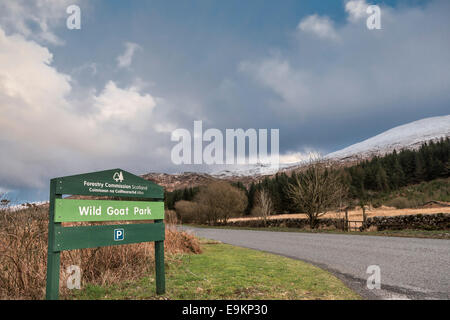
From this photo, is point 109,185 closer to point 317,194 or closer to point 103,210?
point 103,210

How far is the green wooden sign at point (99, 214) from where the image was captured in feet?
12.7

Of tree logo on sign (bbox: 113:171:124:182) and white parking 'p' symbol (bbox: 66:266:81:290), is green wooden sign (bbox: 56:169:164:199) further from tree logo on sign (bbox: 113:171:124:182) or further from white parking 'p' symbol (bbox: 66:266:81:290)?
white parking 'p' symbol (bbox: 66:266:81:290)

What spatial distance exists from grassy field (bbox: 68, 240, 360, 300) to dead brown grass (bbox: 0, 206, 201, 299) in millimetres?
503

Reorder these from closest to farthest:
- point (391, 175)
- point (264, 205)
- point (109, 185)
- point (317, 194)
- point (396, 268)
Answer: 1. point (109, 185)
2. point (396, 268)
3. point (317, 194)
4. point (264, 205)
5. point (391, 175)

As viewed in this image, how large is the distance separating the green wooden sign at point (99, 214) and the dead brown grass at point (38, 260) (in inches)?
45.4

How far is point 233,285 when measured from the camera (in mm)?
5438

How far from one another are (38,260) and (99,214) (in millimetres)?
1889

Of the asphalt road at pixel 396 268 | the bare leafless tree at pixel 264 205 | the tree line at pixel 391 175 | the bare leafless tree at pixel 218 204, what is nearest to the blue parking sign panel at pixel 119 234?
the asphalt road at pixel 396 268

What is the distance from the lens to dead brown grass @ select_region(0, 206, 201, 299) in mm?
4746

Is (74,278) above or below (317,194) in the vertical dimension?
below

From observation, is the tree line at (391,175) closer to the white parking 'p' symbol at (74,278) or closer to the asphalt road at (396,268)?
the asphalt road at (396,268)

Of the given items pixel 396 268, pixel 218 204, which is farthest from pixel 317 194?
pixel 218 204

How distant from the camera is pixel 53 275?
3797mm

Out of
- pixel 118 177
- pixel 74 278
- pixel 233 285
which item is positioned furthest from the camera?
pixel 233 285
